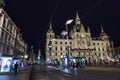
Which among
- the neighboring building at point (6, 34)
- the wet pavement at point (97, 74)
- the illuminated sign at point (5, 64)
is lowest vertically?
the wet pavement at point (97, 74)

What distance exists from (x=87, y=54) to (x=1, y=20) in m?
82.3

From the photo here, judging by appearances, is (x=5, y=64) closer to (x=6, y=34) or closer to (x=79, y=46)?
(x=6, y=34)

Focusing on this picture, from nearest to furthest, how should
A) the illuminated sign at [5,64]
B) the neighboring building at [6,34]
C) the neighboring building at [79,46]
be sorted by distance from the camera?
the illuminated sign at [5,64] < the neighboring building at [6,34] < the neighboring building at [79,46]

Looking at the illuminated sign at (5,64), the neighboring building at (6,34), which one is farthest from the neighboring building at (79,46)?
the illuminated sign at (5,64)

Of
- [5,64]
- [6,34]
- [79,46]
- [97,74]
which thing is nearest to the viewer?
[97,74]

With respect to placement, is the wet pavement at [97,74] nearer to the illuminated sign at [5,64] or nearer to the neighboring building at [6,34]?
the illuminated sign at [5,64]

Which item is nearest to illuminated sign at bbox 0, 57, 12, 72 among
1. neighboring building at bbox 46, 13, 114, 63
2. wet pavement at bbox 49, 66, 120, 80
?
wet pavement at bbox 49, 66, 120, 80

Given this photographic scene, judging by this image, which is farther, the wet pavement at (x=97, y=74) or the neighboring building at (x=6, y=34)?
the neighboring building at (x=6, y=34)

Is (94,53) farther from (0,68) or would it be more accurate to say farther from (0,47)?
(0,68)

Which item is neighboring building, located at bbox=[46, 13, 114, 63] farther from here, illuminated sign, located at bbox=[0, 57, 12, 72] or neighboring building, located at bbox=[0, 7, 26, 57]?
illuminated sign, located at bbox=[0, 57, 12, 72]

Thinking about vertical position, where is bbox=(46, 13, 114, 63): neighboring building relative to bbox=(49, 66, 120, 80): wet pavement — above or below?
above

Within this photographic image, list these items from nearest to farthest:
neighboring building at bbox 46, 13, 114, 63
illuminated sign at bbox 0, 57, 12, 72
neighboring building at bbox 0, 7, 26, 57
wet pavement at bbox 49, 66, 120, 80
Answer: wet pavement at bbox 49, 66, 120, 80, illuminated sign at bbox 0, 57, 12, 72, neighboring building at bbox 0, 7, 26, 57, neighboring building at bbox 46, 13, 114, 63

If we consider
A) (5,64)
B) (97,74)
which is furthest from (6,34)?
(97,74)

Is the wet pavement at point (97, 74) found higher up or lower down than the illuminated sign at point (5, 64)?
lower down
